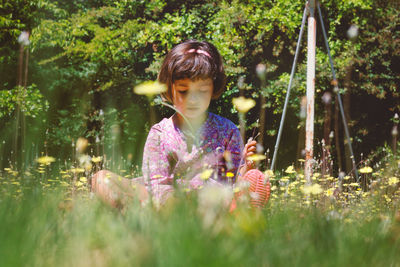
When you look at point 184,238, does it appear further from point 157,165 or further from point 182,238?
point 157,165

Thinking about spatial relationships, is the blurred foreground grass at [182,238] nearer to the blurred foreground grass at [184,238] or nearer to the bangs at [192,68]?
the blurred foreground grass at [184,238]

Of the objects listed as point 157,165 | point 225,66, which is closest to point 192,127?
point 157,165

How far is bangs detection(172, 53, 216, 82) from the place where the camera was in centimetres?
244

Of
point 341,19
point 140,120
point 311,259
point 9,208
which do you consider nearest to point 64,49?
point 140,120

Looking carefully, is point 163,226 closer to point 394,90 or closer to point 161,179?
point 161,179

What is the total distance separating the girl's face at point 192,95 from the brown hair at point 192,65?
35mm

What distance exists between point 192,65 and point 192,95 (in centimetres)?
18

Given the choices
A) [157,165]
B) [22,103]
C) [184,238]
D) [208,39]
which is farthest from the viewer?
[208,39]

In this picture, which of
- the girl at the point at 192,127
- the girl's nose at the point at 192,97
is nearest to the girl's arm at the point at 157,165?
the girl at the point at 192,127

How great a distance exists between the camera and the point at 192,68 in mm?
2434

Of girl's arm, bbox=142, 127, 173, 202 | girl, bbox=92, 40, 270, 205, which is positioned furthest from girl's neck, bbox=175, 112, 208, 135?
girl's arm, bbox=142, 127, 173, 202

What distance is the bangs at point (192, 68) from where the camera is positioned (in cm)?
244

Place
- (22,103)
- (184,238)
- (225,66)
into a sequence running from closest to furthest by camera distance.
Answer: (184,238) < (225,66) < (22,103)

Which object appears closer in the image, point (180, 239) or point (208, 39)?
point (180, 239)
